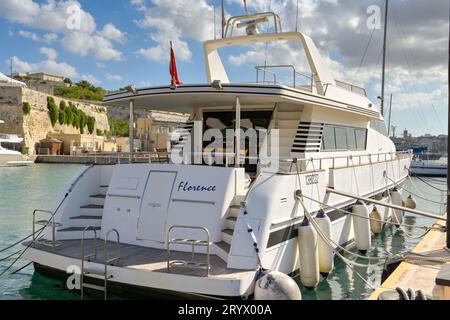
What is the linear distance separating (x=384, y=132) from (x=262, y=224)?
1178 cm

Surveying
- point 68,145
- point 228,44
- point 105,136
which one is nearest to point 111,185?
point 228,44

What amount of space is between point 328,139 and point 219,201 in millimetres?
4447

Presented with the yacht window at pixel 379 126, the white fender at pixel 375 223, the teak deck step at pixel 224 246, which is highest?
the yacht window at pixel 379 126

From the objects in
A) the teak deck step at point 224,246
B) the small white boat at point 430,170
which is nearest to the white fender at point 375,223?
the teak deck step at point 224,246

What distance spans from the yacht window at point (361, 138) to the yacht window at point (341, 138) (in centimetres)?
129

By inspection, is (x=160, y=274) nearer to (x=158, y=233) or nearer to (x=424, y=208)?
(x=158, y=233)

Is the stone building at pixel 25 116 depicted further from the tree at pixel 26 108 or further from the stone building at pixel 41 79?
the stone building at pixel 41 79

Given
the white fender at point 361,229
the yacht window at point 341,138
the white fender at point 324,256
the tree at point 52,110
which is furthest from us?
the tree at point 52,110

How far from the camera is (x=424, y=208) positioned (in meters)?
22.2

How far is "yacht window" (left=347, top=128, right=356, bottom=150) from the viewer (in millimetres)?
12242

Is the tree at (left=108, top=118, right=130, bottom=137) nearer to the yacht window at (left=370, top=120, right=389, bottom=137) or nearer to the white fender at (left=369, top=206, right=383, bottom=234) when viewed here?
the yacht window at (left=370, top=120, right=389, bottom=137)

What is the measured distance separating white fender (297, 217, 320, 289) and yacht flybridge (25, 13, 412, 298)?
23 millimetres

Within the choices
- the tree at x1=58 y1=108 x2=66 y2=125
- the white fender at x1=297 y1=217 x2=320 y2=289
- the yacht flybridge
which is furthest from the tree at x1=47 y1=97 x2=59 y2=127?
the white fender at x1=297 y1=217 x2=320 y2=289

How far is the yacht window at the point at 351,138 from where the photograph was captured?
1224cm
